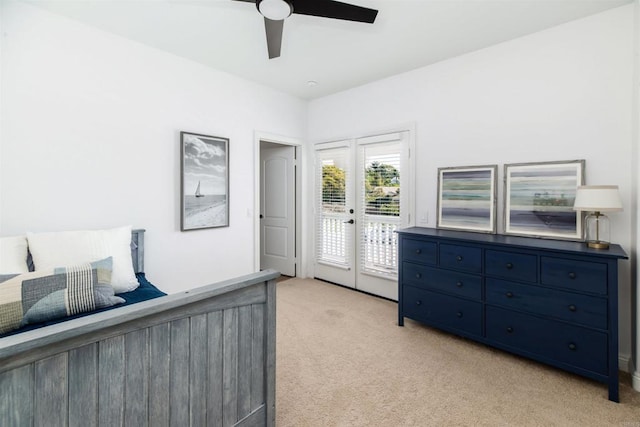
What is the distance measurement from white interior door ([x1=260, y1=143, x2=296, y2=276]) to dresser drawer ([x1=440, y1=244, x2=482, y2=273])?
2495mm

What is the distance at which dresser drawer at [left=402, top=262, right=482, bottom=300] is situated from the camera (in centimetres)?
249

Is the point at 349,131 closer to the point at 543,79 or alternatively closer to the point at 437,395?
the point at 543,79

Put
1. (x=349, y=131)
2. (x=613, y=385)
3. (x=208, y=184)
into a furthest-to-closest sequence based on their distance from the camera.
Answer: (x=349, y=131) → (x=208, y=184) → (x=613, y=385)

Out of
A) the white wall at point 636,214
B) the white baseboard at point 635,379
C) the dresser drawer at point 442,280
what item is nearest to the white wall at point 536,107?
the white wall at point 636,214

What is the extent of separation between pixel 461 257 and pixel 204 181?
8.93ft

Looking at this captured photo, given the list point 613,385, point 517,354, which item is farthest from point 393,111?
point 613,385

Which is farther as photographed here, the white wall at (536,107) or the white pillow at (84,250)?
the white wall at (536,107)

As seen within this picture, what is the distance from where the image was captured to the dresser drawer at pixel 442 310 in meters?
2.50

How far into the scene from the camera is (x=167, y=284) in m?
3.12

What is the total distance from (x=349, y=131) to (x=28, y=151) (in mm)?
3216

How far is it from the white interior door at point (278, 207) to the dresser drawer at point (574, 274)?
3226 millimetres

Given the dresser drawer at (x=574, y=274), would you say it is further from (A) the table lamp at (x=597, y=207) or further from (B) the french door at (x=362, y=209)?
(B) the french door at (x=362, y=209)

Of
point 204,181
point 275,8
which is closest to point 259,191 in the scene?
point 204,181

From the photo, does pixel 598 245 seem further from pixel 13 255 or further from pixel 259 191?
pixel 13 255
